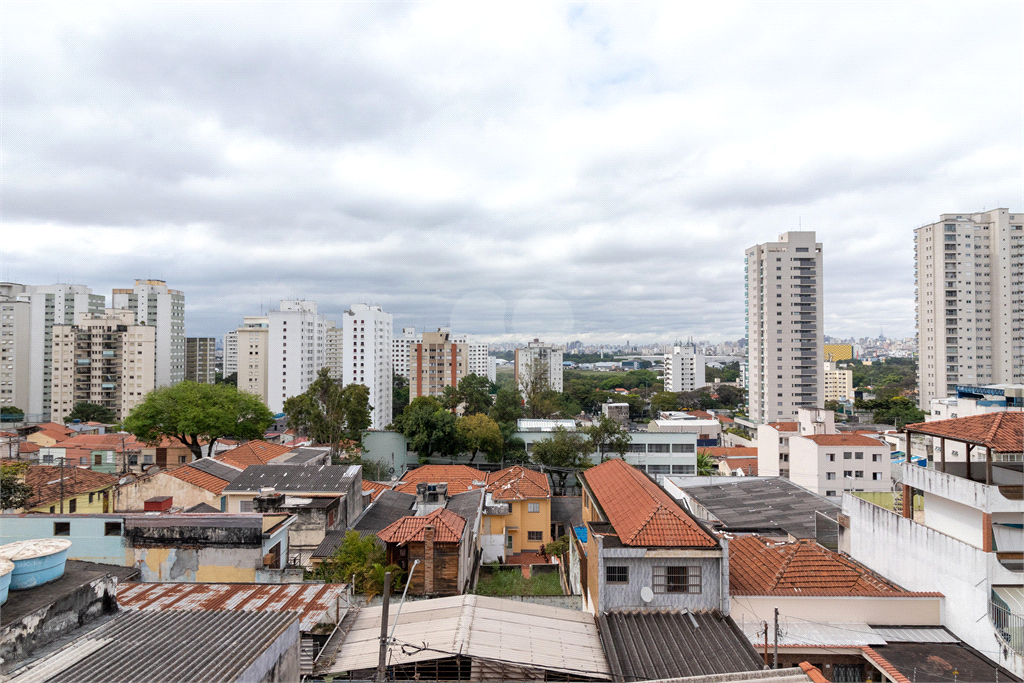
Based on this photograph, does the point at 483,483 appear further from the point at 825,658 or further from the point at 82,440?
the point at 82,440

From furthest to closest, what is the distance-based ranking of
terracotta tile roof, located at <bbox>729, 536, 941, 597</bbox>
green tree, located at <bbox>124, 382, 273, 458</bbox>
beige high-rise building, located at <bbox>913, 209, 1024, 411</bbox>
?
1. beige high-rise building, located at <bbox>913, 209, 1024, 411</bbox>
2. green tree, located at <bbox>124, 382, 273, 458</bbox>
3. terracotta tile roof, located at <bbox>729, 536, 941, 597</bbox>

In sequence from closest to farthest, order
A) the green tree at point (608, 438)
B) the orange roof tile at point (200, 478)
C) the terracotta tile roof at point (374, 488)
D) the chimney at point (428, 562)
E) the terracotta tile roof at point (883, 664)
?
the terracotta tile roof at point (883, 664) < the chimney at point (428, 562) < the orange roof tile at point (200, 478) < the terracotta tile roof at point (374, 488) < the green tree at point (608, 438)

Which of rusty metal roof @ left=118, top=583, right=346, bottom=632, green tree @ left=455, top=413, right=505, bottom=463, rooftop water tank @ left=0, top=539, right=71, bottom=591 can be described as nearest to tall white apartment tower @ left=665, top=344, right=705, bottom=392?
green tree @ left=455, top=413, right=505, bottom=463

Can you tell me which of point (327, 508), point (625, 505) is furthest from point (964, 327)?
point (327, 508)

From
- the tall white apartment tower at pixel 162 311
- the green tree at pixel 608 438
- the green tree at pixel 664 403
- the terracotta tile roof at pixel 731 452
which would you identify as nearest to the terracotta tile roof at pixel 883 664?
the green tree at pixel 608 438

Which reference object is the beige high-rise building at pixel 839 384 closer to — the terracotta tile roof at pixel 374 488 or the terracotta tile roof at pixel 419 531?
the terracotta tile roof at pixel 374 488

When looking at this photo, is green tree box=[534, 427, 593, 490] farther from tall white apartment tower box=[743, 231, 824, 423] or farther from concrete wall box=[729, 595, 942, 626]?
tall white apartment tower box=[743, 231, 824, 423]
